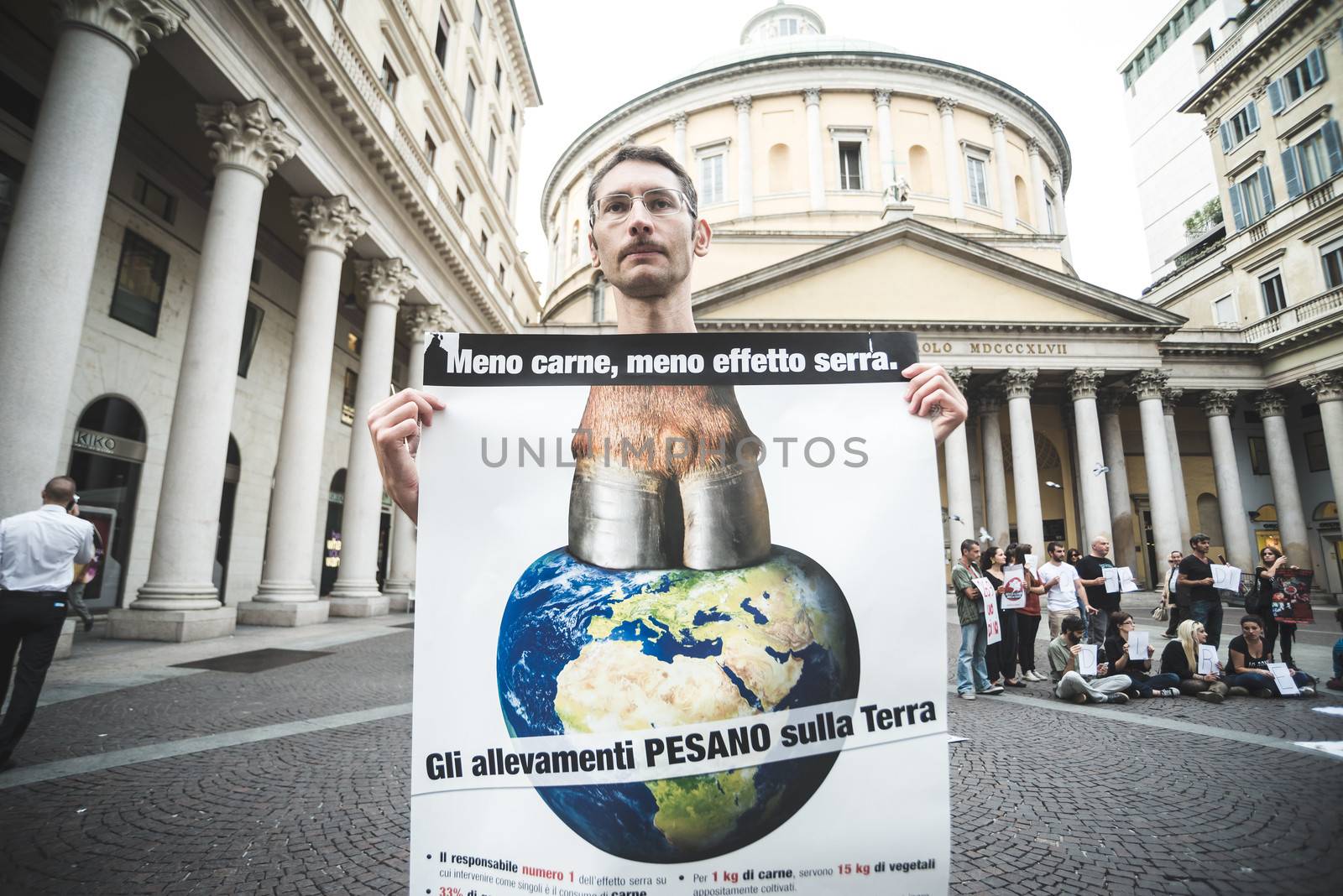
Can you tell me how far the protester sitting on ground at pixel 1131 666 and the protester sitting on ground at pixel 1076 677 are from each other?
0.60 ft

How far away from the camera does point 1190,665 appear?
7727mm

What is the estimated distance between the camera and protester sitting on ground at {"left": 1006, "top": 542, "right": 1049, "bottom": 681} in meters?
8.70

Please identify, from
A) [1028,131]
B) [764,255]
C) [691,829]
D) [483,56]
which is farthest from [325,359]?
[1028,131]

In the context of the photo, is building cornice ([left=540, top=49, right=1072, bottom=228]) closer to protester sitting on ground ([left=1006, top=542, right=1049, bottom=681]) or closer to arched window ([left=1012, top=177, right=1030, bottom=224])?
arched window ([left=1012, top=177, right=1030, bottom=224])

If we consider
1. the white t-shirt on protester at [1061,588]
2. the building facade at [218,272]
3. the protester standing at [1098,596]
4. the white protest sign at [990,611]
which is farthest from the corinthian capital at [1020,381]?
the building facade at [218,272]

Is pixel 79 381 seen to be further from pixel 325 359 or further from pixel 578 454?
pixel 578 454

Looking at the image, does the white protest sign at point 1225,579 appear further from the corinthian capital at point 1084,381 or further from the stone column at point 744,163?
the stone column at point 744,163

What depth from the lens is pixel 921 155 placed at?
35.9 m

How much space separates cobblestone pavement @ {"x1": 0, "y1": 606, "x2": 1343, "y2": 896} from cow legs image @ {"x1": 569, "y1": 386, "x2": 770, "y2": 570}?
228cm

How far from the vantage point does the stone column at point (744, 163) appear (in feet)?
114

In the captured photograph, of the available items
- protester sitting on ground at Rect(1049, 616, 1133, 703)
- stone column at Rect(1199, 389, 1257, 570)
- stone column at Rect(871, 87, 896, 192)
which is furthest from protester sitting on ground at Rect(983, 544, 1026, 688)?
stone column at Rect(871, 87, 896, 192)

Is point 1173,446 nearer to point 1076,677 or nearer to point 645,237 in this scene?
point 1076,677

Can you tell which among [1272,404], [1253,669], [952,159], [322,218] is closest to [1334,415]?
[1272,404]

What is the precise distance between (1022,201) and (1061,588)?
37299mm
